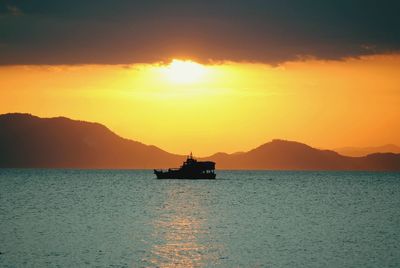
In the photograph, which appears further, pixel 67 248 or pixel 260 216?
pixel 260 216

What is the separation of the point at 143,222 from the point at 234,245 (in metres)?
24.3

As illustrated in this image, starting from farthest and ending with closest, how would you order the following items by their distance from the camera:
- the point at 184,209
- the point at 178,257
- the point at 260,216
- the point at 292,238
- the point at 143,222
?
the point at 184,209
the point at 260,216
the point at 143,222
the point at 292,238
the point at 178,257

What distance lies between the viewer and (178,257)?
5675cm

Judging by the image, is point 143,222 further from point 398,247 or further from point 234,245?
point 398,247

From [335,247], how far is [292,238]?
7220 mm

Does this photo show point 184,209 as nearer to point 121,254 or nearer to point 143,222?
point 143,222

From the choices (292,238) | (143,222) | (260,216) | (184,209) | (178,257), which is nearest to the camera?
(178,257)

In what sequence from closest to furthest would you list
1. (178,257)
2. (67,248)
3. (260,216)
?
1. (178,257)
2. (67,248)
3. (260,216)

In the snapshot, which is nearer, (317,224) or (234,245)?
(234,245)

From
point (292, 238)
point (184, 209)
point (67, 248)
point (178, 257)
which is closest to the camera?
point (178, 257)

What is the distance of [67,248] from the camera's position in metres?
62.0

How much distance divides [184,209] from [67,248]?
4916 cm

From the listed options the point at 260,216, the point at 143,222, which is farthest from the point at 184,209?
the point at 143,222

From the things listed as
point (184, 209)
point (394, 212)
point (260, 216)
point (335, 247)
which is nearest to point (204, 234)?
point (335, 247)
